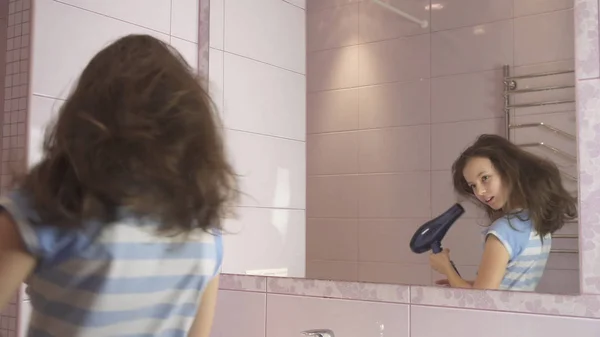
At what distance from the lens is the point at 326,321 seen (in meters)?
1.53

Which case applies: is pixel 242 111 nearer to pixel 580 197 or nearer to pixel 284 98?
pixel 284 98

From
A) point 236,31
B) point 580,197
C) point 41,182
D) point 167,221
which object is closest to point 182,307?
point 167,221

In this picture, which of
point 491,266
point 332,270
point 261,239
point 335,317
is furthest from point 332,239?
point 491,266

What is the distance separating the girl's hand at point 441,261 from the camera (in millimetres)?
1405

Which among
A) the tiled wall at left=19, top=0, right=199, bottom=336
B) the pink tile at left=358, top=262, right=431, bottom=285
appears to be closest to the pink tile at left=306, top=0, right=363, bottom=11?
the tiled wall at left=19, top=0, right=199, bottom=336

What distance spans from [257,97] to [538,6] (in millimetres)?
796

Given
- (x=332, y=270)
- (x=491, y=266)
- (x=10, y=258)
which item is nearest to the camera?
(x=10, y=258)

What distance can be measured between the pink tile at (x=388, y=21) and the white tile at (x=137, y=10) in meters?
0.58

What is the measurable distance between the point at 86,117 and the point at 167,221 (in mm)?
170

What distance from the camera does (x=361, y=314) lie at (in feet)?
4.85

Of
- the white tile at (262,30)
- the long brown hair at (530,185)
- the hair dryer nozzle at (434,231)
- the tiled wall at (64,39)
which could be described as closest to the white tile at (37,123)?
the tiled wall at (64,39)

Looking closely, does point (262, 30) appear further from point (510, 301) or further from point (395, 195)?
point (510, 301)

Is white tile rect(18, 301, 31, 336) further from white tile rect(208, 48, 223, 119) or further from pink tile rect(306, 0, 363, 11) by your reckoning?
pink tile rect(306, 0, 363, 11)

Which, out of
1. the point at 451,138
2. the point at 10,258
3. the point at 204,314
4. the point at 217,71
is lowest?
the point at 204,314
